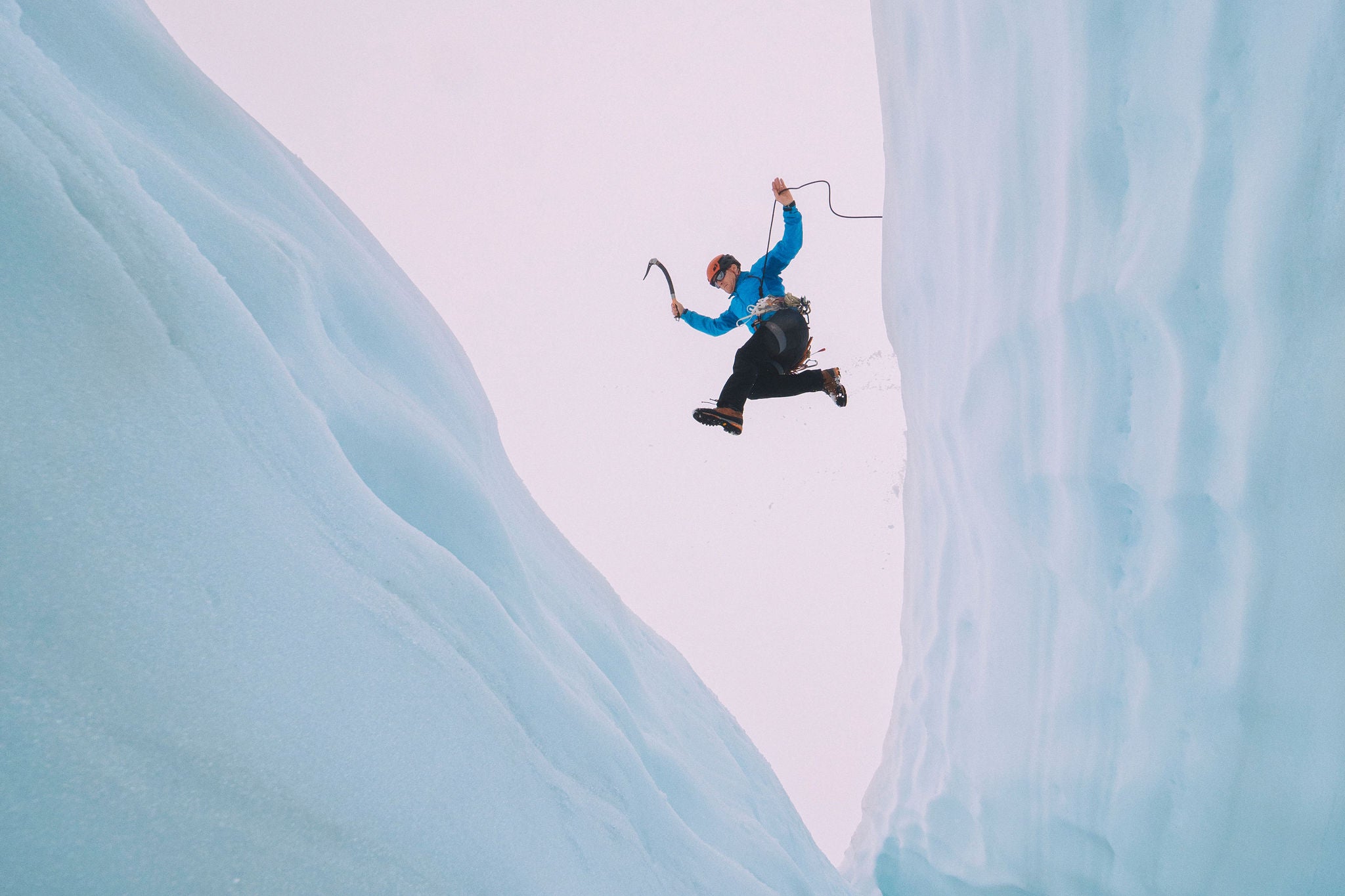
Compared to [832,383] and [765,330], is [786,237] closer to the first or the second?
Result: [765,330]

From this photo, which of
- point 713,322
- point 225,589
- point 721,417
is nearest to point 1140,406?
point 721,417

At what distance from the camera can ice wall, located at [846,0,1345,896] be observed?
156 cm

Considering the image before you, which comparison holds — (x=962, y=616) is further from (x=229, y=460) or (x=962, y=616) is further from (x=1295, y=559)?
(x=229, y=460)

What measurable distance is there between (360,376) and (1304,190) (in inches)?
93.1

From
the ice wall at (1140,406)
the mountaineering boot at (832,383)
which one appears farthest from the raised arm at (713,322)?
the ice wall at (1140,406)

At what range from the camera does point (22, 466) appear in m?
0.77

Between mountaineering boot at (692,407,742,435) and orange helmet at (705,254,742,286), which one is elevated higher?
orange helmet at (705,254,742,286)

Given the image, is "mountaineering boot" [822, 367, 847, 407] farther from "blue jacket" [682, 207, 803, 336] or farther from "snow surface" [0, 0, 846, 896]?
"snow surface" [0, 0, 846, 896]

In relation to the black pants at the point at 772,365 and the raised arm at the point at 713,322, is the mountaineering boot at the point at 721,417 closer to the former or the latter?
the black pants at the point at 772,365

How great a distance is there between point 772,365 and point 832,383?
1.36 ft

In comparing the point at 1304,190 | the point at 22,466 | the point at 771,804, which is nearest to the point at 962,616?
the point at 771,804

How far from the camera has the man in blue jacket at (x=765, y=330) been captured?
3658mm

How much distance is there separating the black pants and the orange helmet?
541mm

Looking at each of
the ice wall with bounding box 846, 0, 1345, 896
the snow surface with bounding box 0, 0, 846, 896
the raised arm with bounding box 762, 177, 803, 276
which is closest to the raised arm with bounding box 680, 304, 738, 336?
the raised arm with bounding box 762, 177, 803, 276
